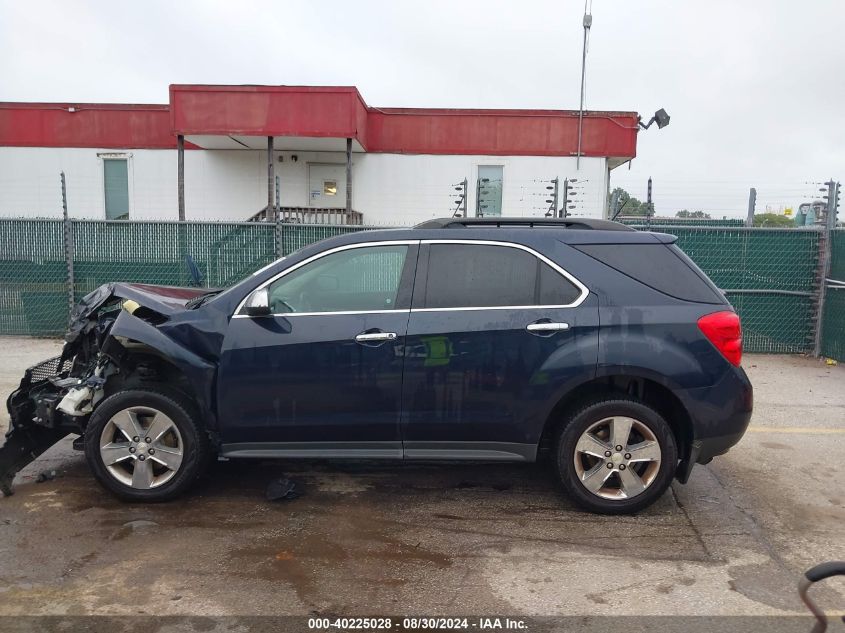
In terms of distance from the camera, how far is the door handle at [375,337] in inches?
162

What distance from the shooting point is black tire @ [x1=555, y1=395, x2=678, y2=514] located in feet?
13.6

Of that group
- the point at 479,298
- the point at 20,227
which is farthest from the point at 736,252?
the point at 20,227

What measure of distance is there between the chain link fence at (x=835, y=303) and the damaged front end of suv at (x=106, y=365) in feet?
27.7

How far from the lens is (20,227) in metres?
10.3

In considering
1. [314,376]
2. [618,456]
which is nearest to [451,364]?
[314,376]

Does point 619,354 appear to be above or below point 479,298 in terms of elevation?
below

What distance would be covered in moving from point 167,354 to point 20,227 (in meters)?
7.73

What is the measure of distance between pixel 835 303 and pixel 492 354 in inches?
288

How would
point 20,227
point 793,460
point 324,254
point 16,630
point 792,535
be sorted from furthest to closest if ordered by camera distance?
1. point 20,227
2. point 793,460
3. point 324,254
4. point 792,535
5. point 16,630

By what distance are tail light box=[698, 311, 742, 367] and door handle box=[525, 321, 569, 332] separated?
830 millimetres

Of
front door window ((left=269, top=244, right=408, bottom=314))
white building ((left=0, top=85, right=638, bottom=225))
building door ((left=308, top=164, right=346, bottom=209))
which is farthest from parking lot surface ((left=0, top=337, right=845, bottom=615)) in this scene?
building door ((left=308, top=164, right=346, bottom=209))

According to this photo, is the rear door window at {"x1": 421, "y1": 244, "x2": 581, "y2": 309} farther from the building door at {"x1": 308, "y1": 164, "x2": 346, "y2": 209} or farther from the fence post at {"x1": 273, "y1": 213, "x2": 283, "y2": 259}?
the building door at {"x1": 308, "y1": 164, "x2": 346, "y2": 209}

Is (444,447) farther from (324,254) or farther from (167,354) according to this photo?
(167,354)

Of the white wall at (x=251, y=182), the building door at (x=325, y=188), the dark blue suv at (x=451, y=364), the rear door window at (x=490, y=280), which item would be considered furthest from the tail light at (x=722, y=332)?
the building door at (x=325, y=188)
